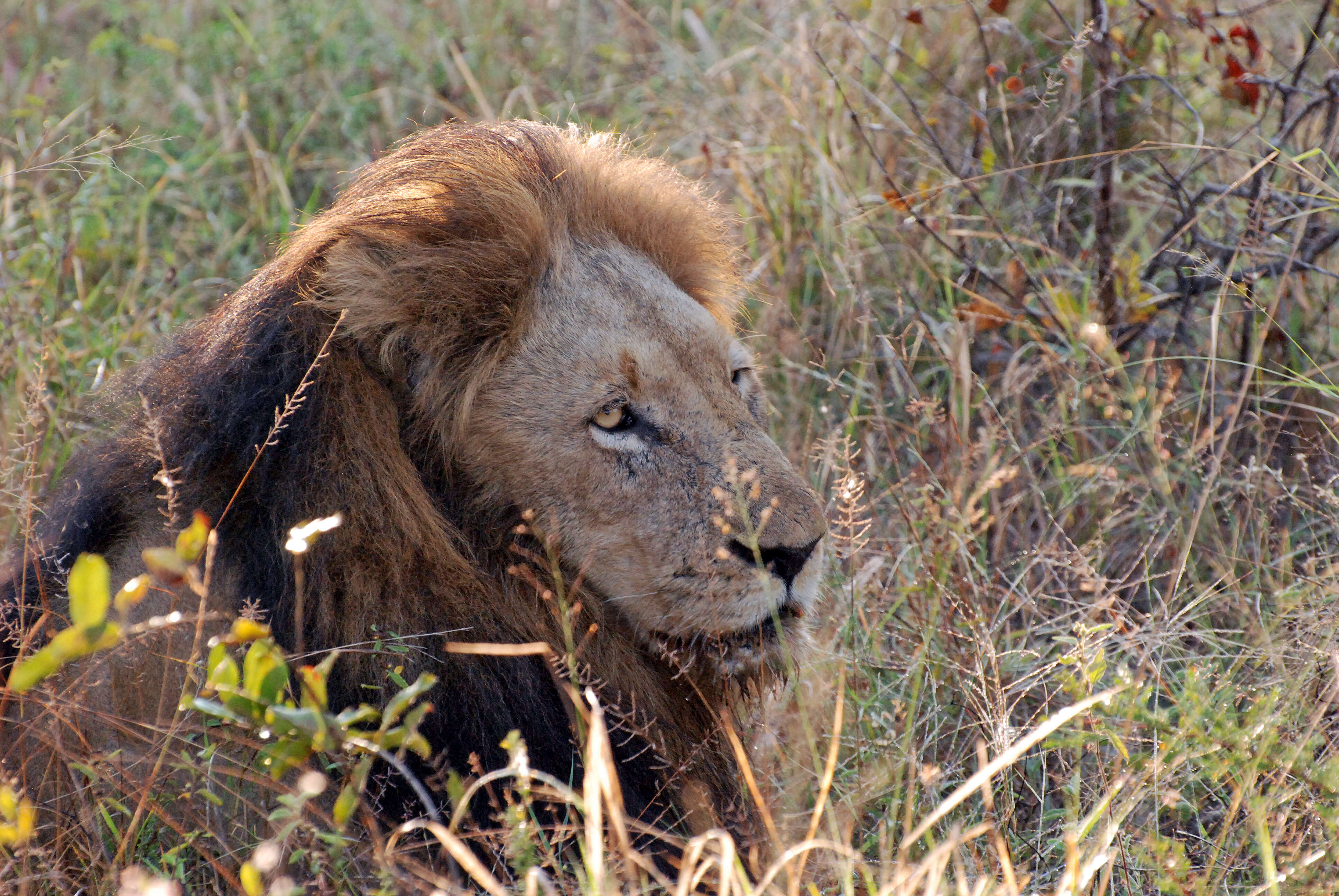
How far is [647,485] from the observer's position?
2633 millimetres

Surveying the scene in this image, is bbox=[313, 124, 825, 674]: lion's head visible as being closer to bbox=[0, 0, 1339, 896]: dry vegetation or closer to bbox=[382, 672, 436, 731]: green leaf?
bbox=[0, 0, 1339, 896]: dry vegetation

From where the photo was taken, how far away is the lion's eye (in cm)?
267

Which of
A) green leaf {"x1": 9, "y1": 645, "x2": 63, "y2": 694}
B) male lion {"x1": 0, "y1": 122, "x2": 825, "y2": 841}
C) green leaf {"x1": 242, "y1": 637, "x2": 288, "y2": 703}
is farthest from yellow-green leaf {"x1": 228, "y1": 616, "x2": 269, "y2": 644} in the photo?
male lion {"x1": 0, "y1": 122, "x2": 825, "y2": 841}

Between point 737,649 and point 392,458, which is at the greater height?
point 392,458

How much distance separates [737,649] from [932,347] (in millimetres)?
2369

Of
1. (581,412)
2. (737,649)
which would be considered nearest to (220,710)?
(581,412)

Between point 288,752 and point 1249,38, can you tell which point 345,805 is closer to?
point 288,752

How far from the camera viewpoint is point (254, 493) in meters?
2.46

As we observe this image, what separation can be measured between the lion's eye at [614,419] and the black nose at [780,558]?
350mm

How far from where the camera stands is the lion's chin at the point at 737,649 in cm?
265

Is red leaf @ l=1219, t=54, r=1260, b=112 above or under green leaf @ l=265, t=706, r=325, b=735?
under

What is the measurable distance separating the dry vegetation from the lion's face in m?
0.28

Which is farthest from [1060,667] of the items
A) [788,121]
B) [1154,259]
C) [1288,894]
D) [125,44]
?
[125,44]

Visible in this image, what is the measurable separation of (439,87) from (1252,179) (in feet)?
12.8
